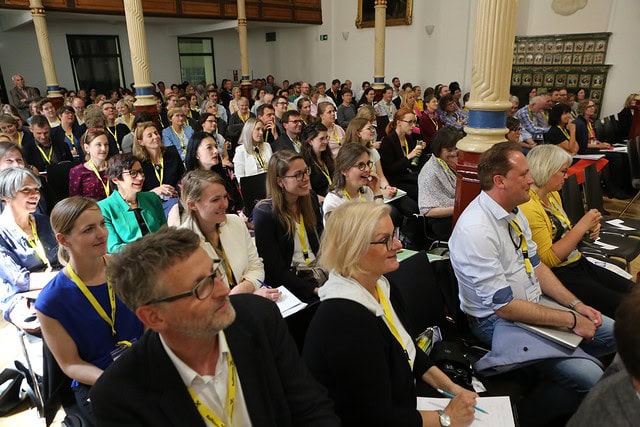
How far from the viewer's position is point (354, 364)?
1.46m

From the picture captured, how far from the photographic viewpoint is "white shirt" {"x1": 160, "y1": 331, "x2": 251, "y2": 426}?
4.11 ft

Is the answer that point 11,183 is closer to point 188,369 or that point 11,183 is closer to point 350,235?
point 188,369

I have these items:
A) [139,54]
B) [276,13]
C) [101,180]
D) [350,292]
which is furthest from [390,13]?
[350,292]

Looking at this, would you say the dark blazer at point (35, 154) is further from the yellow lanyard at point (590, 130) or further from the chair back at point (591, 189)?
the yellow lanyard at point (590, 130)

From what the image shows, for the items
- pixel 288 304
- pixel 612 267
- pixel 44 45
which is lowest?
pixel 612 267

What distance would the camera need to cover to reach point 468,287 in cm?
230

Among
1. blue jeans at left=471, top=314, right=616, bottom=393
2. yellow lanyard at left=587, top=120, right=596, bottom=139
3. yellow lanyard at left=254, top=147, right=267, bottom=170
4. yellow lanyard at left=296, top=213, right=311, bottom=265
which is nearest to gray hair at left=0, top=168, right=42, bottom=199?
yellow lanyard at left=296, top=213, right=311, bottom=265

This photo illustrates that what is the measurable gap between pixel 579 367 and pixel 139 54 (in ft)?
24.0

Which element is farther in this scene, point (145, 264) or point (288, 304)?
point (288, 304)

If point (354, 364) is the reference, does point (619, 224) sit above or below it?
below

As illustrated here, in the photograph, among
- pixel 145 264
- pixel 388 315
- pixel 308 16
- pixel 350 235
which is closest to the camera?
pixel 145 264

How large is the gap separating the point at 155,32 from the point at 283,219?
14.4 metres

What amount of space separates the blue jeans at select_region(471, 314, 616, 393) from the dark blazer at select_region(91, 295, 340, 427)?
120 cm

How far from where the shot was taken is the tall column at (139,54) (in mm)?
6766
